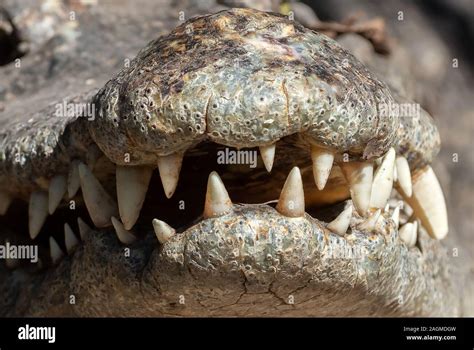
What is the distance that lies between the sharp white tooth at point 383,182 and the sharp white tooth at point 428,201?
46 cm

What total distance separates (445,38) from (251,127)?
5.67 meters

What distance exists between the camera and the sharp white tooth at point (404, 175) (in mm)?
3084

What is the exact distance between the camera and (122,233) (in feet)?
9.04

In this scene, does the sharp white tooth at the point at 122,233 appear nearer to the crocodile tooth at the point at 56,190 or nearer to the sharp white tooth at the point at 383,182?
the crocodile tooth at the point at 56,190

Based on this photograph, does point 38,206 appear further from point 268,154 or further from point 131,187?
point 268,154

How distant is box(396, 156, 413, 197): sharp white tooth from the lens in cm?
308

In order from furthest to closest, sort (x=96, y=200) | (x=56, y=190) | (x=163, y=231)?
(x=56, y=190) → (x=96, y=200) → (x=163, y=231)

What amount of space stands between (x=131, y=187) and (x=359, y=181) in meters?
0.68

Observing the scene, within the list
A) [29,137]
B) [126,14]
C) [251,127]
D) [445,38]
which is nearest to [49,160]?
[29,137]

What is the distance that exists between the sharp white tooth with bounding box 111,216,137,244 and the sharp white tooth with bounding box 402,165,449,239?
110cm

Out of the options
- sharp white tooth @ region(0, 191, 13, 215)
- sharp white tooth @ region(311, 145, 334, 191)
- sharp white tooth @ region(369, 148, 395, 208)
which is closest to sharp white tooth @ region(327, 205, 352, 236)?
sharp white tooth @ region(311, 145, 334, 191)

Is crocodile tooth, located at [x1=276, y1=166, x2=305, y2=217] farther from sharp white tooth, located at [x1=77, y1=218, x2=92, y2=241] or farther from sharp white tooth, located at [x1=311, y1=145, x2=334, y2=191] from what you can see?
sharp white tooth, located at [x1=77, y1=218, x2=92, y2=241]

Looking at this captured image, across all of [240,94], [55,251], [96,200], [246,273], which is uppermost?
[240,94]

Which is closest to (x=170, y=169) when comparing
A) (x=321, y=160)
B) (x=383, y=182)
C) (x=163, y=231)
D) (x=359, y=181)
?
(x=163, y=231)
